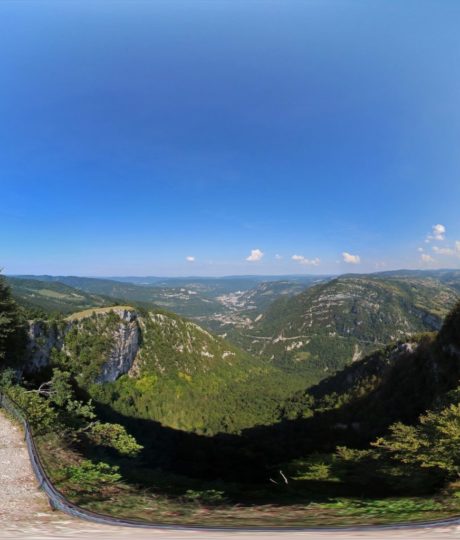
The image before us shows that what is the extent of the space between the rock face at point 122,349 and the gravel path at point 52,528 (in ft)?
342

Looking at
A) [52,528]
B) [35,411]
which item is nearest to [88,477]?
[52,528]

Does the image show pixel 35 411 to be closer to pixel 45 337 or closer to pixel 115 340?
pixel 45 337

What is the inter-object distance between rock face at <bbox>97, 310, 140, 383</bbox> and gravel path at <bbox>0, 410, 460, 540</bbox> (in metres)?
104

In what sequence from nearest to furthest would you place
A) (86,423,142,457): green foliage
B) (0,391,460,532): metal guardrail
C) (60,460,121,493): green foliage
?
(0,391,460,532): metal guardrail
(60,460,121,493): green foliage
(86,423,142,457): green foliage

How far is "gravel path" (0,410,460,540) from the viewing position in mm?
7246

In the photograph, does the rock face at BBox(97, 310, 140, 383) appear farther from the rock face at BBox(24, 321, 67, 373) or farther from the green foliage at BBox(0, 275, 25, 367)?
the green foliage at BBox(0, 275, 25, 367)

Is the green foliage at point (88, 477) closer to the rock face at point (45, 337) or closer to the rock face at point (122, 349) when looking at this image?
the rock face at point (45, 337)

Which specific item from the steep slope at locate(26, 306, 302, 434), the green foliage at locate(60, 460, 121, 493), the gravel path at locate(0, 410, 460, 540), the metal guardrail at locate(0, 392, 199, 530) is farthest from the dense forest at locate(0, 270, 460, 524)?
the gravel path at locate(0, 410, 460, 540)

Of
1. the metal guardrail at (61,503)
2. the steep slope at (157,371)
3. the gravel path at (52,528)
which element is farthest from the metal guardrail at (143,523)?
the steep slope at (157,371)

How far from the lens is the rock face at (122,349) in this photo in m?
112

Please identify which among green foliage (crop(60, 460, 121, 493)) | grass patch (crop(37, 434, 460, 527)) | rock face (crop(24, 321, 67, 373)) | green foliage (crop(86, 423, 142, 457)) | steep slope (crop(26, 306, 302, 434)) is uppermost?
grass patch (crop(37, 434, 460, 527))

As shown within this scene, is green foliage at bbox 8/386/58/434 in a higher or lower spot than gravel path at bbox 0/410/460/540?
lower

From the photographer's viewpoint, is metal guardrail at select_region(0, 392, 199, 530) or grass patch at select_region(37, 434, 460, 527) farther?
grass patch at select_region(37, 434, 460, 527)

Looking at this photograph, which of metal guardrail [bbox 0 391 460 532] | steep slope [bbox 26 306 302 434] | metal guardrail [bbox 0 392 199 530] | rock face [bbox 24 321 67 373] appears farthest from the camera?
steep slope [bbox 26 306 302 434]
